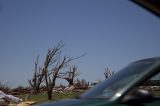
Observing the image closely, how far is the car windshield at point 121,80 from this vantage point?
3.76 meters

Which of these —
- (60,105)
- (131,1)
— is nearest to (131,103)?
(60,105)

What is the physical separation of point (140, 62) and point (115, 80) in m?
0.37

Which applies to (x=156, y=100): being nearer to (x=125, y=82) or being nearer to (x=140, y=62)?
(x=125, y=82)

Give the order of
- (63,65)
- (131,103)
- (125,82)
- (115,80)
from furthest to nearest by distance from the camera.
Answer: (63,65) < (115,80) < (125,82) < (131,103)

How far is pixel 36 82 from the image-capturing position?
33.1 m

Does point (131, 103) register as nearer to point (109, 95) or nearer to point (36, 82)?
point (109, 95)

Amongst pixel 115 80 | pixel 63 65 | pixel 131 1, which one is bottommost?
pixel 115 80

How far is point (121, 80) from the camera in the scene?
4.00 m

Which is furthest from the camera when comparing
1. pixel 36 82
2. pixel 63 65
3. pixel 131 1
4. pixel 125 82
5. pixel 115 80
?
pixel 36 82

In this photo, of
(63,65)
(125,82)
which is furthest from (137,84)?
(63,65)

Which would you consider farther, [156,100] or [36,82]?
[36,82]

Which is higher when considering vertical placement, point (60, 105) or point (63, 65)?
point (63, 65)

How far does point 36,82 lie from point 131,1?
2724cm

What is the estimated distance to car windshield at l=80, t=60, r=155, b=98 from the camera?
3.76 meters
